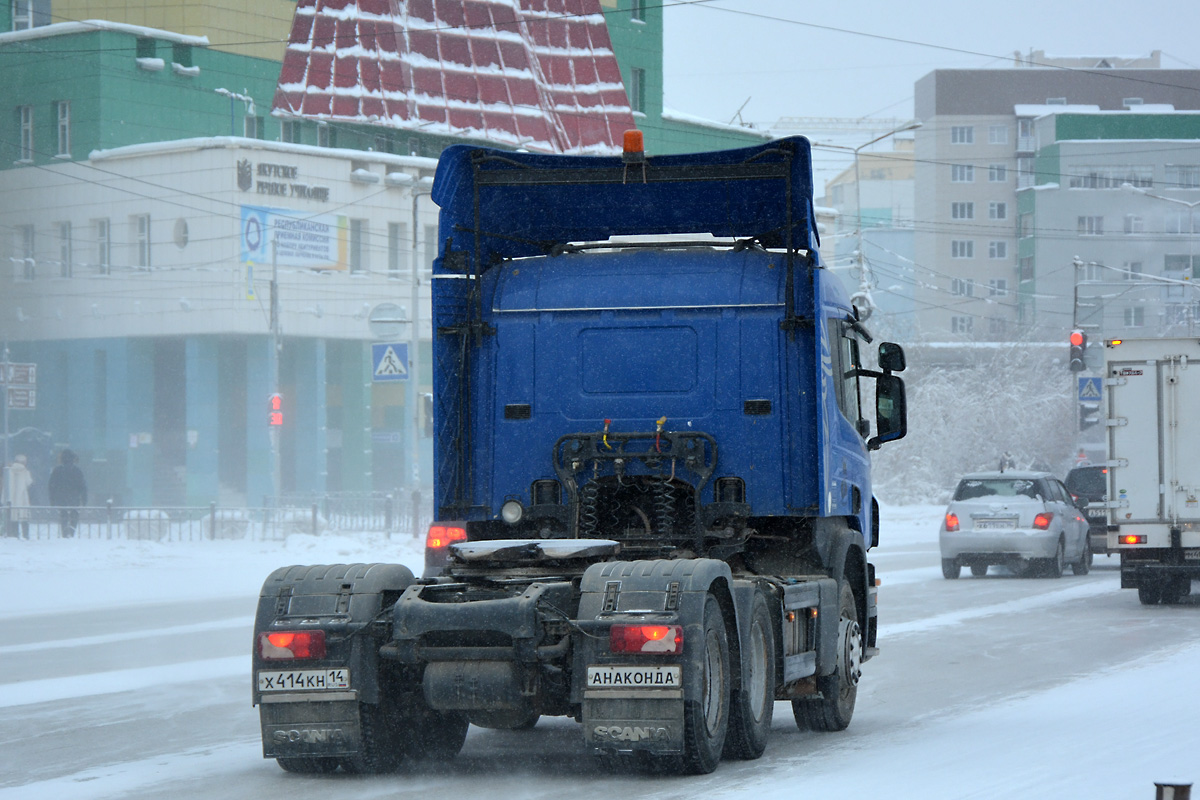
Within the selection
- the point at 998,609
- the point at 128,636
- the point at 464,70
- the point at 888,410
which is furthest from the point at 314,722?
the point at 464,70

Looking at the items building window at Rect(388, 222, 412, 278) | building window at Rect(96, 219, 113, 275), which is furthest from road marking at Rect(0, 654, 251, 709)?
building window at Rect(388, 222, 412, 278)

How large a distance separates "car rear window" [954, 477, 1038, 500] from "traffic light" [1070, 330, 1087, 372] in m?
14.7

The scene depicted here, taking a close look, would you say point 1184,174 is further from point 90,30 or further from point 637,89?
point 90,30

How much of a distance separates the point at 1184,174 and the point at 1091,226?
6.48 metres

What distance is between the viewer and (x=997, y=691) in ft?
40.8

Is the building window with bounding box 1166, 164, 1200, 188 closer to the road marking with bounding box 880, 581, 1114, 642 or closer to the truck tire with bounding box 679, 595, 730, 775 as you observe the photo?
the road marking with bounding box 880, 581, 1114, 642

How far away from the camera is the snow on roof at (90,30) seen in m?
55.1

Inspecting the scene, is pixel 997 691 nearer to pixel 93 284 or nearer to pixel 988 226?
pixel 93 284

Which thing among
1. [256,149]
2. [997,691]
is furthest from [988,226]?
[997,691]

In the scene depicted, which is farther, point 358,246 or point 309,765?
point 358,246

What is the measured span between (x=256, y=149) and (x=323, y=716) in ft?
159

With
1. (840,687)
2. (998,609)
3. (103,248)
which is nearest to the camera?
(840,687)

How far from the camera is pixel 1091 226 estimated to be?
11338cm

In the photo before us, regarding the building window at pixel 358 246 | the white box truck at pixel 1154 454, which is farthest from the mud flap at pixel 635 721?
the building window at pixel 358 246
